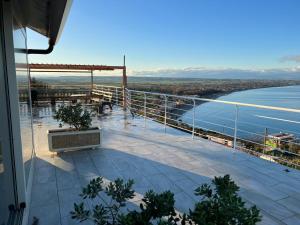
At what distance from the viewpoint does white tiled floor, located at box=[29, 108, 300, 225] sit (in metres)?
2.11

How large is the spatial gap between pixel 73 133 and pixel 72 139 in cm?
9

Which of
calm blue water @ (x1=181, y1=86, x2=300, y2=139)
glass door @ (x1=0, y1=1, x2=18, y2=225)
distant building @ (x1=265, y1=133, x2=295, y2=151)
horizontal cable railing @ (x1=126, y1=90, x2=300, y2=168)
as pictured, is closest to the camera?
glass door @ (x1=0, y1=1, x2=18, y2=225)

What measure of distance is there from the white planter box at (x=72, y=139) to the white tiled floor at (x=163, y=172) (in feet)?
0.36

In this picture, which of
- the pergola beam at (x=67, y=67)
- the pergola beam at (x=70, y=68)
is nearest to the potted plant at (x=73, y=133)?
the pergola beam at (x=70, y=68)

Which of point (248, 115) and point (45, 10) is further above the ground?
point (45, 10)

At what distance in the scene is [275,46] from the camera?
20969 mm

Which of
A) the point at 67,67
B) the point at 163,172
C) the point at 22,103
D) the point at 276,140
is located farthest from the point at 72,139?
the point at 67,67

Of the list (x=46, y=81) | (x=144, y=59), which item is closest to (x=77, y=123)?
(x=46, y=81)

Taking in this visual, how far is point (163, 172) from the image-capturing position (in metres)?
2.87

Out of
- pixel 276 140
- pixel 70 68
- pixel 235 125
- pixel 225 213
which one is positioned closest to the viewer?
pixel 225 213

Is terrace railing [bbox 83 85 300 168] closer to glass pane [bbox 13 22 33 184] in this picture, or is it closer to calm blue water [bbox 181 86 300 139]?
calm blue water [bbox 181 86 300 139]

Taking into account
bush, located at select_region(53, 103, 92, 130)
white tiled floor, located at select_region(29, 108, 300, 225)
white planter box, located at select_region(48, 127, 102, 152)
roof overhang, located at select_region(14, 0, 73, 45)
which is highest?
roof overhang, located at select_region(14, 0, 73, 45)

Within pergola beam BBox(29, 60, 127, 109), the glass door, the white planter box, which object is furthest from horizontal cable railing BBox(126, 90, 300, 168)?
the glass door

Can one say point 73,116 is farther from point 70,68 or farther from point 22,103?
point 70,68
